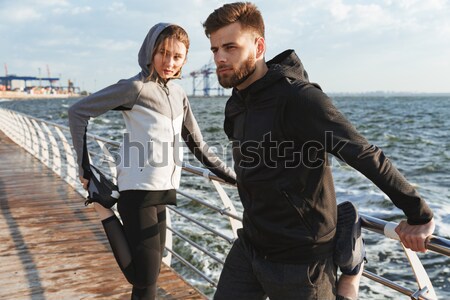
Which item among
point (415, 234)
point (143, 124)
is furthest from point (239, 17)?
point (415, 234)

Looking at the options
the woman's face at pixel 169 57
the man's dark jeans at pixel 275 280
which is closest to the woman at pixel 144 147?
the woman's face at pixel 169 57

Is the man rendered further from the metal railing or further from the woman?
the woman

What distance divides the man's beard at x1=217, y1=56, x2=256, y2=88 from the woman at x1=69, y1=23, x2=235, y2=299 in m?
0.65

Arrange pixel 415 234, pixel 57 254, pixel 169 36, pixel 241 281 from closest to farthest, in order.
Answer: pixel 415 234, pixel 241 281, pixel 169 36, pixel 57 254

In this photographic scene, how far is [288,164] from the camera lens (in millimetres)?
1450

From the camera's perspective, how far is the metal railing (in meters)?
1.57

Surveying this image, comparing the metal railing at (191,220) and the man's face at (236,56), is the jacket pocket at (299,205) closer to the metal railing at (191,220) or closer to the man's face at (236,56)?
the metal railing at (191,220)

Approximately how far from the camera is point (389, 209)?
29.7 ft

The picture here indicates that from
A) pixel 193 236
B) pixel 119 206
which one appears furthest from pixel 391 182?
pixel 193 236

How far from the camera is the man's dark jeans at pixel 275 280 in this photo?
1.51 meters

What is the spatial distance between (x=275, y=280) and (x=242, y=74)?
73 centimetres

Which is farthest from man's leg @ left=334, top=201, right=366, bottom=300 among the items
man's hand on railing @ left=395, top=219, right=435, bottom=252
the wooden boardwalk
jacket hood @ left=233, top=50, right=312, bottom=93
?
the wooden boardwalk

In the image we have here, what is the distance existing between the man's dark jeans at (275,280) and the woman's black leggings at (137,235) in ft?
1.91

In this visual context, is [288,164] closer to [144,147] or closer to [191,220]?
[144,147]
